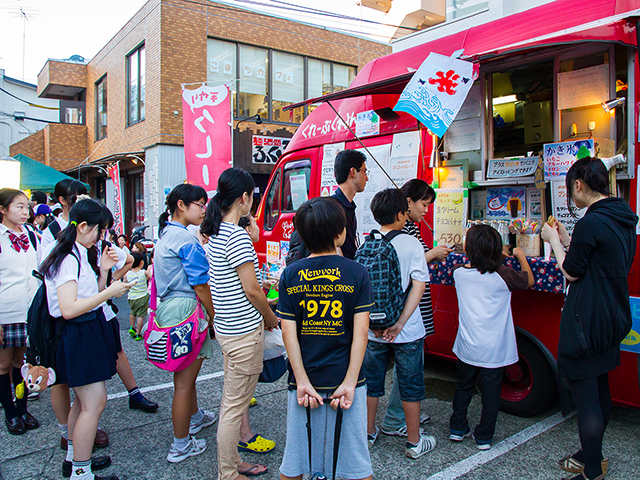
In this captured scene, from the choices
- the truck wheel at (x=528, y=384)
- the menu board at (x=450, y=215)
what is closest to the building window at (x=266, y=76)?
the menu board at (x=450, y=215)

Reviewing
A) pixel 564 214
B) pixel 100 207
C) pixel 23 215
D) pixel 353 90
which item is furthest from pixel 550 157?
pixel 23 215

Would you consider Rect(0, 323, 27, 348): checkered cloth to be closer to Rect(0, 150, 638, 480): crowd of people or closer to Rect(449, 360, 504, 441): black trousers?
Rect(0, 150, 638, 480): crowd of people

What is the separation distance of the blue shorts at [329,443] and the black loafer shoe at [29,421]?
2575 millimetres

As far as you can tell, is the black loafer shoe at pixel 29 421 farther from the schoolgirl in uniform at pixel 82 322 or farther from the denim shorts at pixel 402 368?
the denim shorts at pixel 402 368

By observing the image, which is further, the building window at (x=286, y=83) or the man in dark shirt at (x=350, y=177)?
the building window at (x=286, y=83)

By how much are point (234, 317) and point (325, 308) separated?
794mm

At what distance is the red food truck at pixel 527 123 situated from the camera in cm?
296

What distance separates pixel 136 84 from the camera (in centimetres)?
1409

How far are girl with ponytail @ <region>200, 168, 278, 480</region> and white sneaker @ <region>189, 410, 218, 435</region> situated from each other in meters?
0.87

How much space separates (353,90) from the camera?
3.90 meters

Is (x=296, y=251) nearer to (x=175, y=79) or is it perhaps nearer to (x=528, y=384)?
(x=528, y=384)

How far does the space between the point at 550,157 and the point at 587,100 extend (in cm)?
50

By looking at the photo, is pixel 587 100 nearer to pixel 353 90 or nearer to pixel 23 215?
pixel 353 90

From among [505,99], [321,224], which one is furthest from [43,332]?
[505,99]
